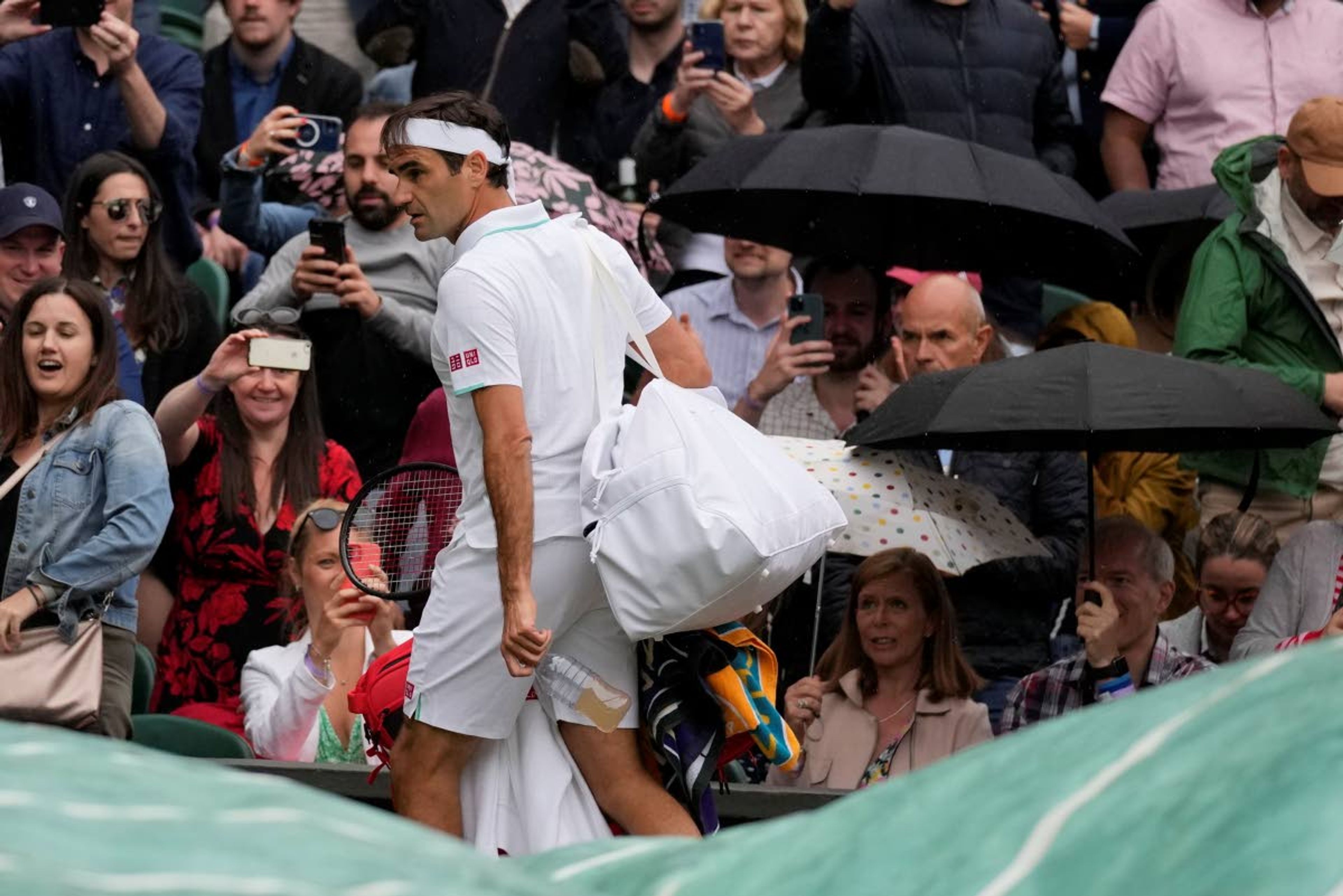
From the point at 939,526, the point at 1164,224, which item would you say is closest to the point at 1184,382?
the point at 939,526

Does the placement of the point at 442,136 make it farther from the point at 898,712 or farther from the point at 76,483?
the point at 898,712

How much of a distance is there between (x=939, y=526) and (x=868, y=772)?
73 centimetres

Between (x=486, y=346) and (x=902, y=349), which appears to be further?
(x=902, y=349)

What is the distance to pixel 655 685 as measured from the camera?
186 inches

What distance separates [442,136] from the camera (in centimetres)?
489

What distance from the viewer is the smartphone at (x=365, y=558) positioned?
534 cm

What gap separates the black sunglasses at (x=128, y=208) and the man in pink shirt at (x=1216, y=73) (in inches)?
148

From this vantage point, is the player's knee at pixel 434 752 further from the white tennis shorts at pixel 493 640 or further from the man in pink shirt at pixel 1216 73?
the man in pink shirt at pixel 1216 73

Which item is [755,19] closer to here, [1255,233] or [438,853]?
[1255,233]

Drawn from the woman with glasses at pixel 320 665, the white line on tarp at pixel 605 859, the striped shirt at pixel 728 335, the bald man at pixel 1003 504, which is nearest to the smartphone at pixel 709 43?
the striped shirt at pixel 728 335

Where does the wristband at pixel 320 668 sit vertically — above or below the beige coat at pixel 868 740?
above

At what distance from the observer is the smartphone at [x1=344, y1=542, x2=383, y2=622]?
17.5ft

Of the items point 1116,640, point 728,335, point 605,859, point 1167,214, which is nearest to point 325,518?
point 728,335

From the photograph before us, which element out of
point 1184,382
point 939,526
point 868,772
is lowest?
point 868,772
